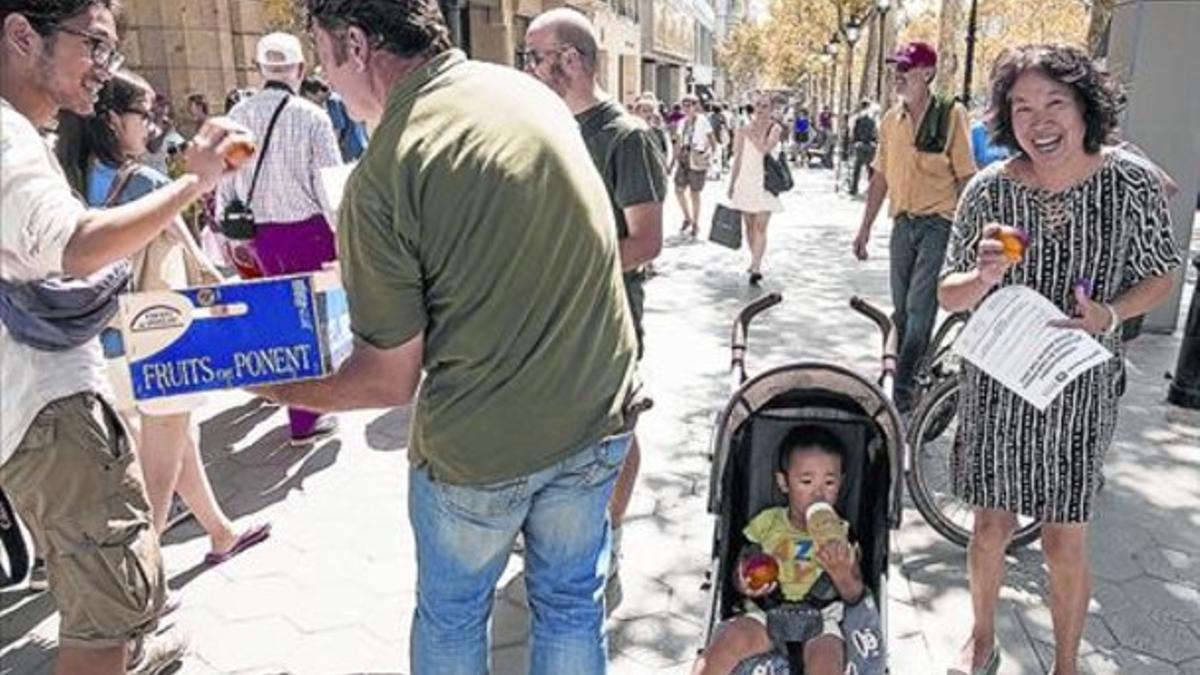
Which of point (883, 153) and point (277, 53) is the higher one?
point (277, 53)

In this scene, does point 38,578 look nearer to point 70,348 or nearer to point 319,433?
point 319,433

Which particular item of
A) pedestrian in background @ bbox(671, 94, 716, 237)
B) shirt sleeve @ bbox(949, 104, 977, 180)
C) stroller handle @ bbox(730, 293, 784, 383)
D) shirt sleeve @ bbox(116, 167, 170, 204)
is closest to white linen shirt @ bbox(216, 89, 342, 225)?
shirt sleeve @ bbox(116, 167, 170, 204)

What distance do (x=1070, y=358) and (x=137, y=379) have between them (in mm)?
2184

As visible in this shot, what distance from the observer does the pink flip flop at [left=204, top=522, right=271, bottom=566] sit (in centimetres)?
371

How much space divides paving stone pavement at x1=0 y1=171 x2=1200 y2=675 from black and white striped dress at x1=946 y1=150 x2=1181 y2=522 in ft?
2.49

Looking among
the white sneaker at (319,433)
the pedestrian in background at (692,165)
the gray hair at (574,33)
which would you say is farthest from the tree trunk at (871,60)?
the gray hair at (574,33)

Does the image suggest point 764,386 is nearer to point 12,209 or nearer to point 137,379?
point 137,379

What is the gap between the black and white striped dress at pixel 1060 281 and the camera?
8.07 ft

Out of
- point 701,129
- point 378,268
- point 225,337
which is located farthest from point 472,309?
point 701,129

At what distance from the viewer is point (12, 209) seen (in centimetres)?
170

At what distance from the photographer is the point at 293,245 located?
182 inches

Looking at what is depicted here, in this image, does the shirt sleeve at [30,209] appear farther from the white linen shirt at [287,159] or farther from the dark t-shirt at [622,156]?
the white linen shirt at [287,159]

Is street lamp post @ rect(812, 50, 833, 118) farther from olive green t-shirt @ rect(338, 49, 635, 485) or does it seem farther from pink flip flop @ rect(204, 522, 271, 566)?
olive green t-shirt @ rect(338, 49, 635, 485)

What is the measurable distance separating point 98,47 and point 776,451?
194 cm
